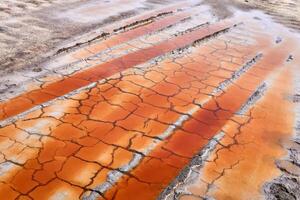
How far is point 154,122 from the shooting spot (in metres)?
5.05

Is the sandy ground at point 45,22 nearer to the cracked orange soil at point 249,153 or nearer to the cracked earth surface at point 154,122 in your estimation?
the cracked earth surface at point 154,122

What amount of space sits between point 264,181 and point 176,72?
278 centimetres

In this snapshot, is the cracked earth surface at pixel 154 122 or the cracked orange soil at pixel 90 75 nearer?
the cracked earth surface at pixel 154 122

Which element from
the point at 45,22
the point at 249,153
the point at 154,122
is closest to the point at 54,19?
the point at 45,22

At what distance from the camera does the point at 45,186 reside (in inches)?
149

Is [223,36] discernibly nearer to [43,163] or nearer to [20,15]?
[20,15]

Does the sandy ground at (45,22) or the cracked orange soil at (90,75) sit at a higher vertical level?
the sandy ground at (45,22)

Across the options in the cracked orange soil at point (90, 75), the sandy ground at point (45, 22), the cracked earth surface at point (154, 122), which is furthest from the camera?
the sandy ground at point (45, 22)

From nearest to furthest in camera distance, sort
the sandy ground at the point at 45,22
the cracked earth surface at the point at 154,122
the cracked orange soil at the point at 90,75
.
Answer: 1. the cracked earth surface at the point at 154,122
2. the cracked orange soil at the point at 90,75
3. the sandy ground at the point at 45,22

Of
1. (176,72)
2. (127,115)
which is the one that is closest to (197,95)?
(176,72)

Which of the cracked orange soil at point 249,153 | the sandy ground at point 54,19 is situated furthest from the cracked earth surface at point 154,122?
the sandy ground at point 54,19

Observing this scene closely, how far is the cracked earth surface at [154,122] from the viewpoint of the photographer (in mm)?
3967

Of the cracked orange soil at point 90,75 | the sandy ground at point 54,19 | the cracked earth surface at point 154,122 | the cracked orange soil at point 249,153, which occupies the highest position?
the sandy ground at point 54,19

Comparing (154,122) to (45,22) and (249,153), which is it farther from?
(45,22)
